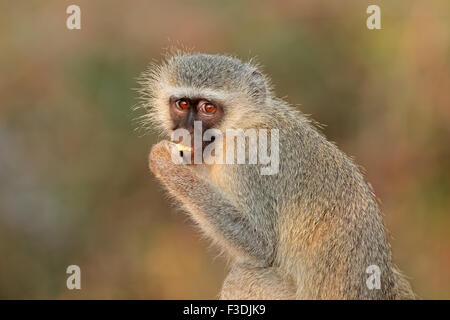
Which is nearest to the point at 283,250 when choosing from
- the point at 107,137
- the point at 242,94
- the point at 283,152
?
the point at 283,152

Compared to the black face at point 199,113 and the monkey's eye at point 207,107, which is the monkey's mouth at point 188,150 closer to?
the black face at point 199,113

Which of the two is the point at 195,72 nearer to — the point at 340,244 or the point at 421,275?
the point at 340,244

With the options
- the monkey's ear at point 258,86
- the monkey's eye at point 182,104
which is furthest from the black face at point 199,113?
the monkey's ear at point 258,86

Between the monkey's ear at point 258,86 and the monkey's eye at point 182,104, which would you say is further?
the monkey's ear at point 258,86

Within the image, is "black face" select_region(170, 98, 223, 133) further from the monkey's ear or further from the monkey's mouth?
the monkey's ear

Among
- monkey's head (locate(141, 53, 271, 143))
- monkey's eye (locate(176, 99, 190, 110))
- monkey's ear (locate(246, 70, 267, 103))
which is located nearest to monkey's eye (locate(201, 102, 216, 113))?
monkey's head (locate(141, 53, 271, 143))

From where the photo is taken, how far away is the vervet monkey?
7.00 meters

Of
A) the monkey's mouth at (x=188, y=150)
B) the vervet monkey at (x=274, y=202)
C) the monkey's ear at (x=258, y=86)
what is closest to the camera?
the vervet monkey at (x=274, y=202)

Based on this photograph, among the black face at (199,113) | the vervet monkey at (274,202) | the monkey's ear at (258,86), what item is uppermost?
the monkey's ear at (258,86)

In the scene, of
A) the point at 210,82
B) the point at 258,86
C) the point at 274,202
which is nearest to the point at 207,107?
the point at 210,82

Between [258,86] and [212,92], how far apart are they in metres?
0.58

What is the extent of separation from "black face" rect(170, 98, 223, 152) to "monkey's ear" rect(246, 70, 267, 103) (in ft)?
1.41

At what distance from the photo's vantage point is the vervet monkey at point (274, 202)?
7.00m

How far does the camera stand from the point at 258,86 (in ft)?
25.6
